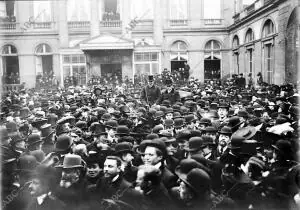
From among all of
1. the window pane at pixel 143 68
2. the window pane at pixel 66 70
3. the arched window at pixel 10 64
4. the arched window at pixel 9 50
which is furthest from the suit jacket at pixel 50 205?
the arched window at pixel 9 50

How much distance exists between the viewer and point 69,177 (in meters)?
4.27

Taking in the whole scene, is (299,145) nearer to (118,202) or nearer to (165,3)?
(118,202)

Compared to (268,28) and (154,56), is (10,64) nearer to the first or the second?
(154,56)

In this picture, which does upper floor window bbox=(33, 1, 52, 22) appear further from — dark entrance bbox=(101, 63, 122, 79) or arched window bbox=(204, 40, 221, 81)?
arched window bbox=(204, 40, 221, 81)

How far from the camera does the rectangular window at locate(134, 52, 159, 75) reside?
27.8m

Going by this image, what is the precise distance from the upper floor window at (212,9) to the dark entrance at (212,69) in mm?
3749

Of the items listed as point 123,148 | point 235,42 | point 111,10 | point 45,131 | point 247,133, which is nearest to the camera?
point 123,148

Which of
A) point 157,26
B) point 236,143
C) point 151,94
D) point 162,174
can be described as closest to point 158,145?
point 162,174

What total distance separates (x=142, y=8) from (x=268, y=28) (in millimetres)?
13688

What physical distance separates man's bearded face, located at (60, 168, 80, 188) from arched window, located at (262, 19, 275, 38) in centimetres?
1656

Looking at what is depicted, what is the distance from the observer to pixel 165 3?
29.5 meters

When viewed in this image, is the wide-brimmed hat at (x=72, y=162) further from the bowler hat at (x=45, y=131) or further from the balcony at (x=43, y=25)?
the balcony at (x=43, y=25)

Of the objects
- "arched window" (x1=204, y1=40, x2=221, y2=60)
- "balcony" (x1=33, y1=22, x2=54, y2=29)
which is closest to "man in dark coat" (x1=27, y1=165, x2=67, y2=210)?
"arched window" (x1=204, y1=40, x2=221, y2=60)

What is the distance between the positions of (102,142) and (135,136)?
31.0 inches
